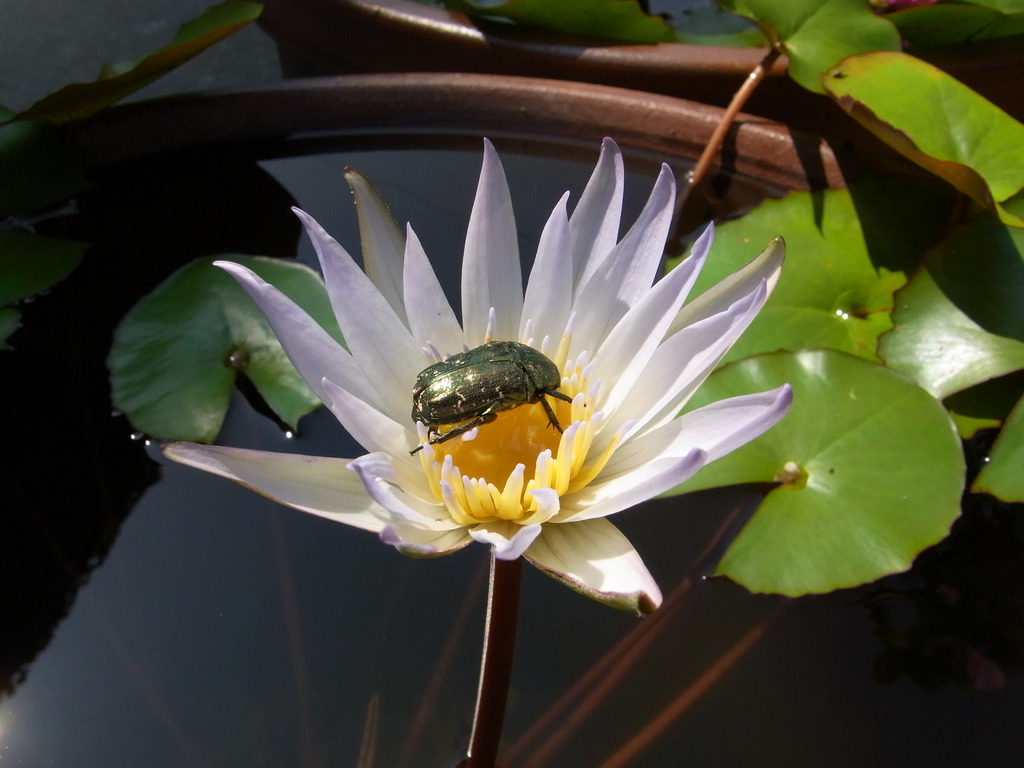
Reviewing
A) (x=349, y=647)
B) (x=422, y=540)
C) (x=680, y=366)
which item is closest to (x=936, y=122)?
(x=680, y=366)

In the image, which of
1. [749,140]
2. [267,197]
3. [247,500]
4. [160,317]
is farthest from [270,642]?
[749,140]

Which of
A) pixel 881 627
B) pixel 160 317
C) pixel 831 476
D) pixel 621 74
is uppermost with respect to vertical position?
pixel 621 74

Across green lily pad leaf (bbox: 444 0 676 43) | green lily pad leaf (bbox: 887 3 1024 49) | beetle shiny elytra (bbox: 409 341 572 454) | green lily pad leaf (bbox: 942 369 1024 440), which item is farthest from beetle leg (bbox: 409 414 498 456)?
green lily pad leaf (bbox: 887 3 1024 49)

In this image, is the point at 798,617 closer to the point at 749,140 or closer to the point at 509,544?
the point at 509,544

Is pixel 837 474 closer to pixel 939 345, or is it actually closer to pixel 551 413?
pixel 939 345

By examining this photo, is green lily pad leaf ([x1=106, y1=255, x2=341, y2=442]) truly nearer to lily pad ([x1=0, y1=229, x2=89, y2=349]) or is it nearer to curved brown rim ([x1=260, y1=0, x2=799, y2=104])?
lily pad ([x1=0, y1=229, x2=89, y2=349])

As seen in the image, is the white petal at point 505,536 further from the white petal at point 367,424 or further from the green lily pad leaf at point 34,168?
the green lily pad leaf at point 34,168

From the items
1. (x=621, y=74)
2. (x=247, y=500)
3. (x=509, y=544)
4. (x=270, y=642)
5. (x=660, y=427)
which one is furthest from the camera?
(x=621, y=74)
